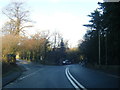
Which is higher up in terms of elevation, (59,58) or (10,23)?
(10,23)

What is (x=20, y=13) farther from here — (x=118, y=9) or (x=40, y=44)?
(x=40, y=44)

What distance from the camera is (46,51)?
339ft

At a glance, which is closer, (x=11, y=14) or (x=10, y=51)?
(x=10, y=51)

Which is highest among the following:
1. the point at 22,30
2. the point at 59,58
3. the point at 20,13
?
the point at 20,13

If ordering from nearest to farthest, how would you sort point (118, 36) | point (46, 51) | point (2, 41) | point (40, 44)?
point (118, 36) → point (2, 41) → point (40, 44) → point (46, 51)

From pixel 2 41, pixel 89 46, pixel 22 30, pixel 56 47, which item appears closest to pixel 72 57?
pixel 56 47

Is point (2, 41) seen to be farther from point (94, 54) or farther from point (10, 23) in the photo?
point (94, 54)

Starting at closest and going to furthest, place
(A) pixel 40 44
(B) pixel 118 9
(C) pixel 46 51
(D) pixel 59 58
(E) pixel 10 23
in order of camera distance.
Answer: (B) pixel 118 9 < (E) pixel 10 23 < (A) pixel 40 44 < (C) pixel 46 51 < (D) pixel 59 58

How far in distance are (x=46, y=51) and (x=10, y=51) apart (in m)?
51.6

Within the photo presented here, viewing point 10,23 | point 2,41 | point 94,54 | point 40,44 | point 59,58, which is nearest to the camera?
point 2,41

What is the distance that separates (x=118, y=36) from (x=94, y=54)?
2806 centimetres

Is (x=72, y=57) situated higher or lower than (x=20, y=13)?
lower

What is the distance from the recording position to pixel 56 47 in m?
119

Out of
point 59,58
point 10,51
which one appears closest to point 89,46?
point 10,51
